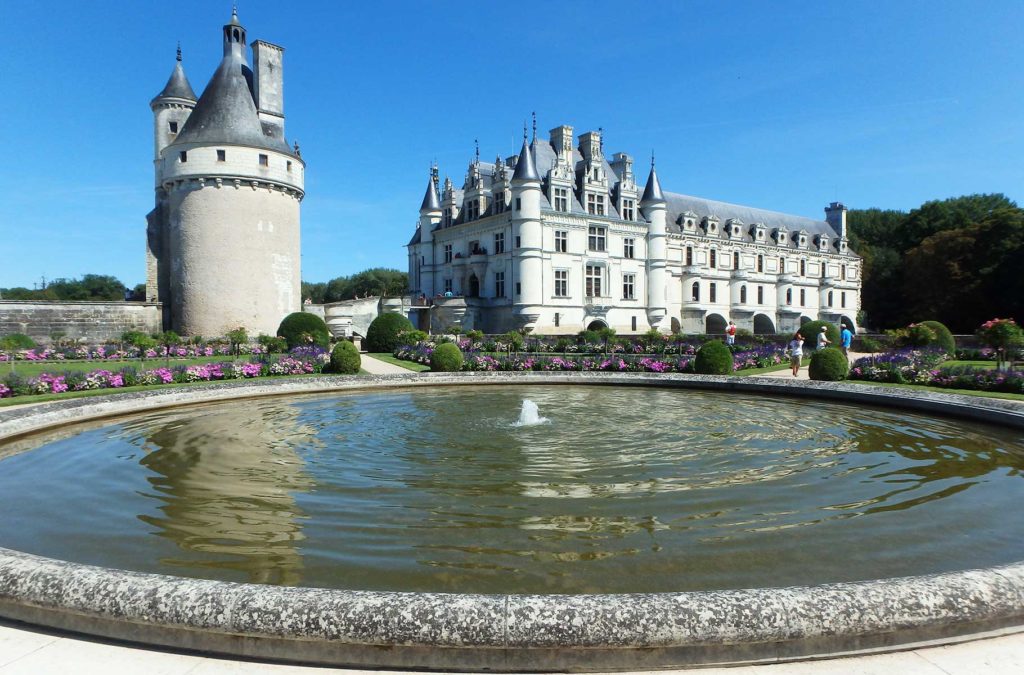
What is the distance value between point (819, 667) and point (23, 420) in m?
12.0

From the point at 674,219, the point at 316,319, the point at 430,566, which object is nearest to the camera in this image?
the point at 430,566

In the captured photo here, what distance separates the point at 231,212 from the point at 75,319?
9.55 meters

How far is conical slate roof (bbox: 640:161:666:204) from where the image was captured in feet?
157

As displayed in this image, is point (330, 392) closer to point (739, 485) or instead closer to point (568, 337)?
point (739, 485)

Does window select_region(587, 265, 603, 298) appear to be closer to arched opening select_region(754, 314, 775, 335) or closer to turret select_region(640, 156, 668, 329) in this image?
turret select_region(640, 156, 668, 329)

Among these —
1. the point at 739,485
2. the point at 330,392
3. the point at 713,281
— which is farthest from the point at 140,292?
the point at 739,485

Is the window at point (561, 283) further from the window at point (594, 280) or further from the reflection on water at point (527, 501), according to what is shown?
the reflection on water at point (527, 501)

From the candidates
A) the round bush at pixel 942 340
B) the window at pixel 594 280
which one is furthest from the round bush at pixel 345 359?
the window at pixel 594 280

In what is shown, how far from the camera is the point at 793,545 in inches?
196

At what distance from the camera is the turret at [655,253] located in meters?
47.8

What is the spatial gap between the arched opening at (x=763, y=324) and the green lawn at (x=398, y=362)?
129 feet

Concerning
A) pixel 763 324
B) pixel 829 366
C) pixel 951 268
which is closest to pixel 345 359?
pixel 829 366

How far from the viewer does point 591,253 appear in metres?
44.8

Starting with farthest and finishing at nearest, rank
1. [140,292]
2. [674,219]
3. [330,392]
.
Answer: [674,219] → [140,292] → [330,392]
